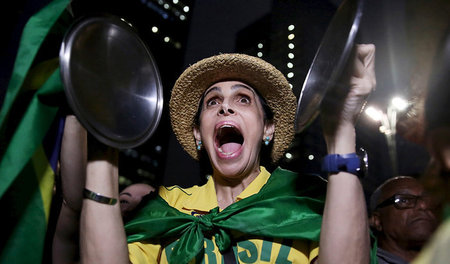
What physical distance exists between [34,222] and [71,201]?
209 millimetres

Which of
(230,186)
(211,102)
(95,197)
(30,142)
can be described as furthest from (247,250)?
(30,142)

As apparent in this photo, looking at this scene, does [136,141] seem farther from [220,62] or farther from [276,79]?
[276,79]

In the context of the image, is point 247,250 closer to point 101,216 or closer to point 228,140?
point 101,216

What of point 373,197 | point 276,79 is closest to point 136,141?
point 276,79

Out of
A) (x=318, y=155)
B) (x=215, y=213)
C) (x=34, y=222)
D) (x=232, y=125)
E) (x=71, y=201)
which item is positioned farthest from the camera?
(x=318, y=155)

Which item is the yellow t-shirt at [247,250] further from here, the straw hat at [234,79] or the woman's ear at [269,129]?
the straw hat at [234,79]

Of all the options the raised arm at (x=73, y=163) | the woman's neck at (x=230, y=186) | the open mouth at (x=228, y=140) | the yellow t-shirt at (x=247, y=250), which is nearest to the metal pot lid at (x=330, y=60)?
the yellow t-shirt at (x=247, y=250)

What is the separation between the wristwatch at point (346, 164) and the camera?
138cm

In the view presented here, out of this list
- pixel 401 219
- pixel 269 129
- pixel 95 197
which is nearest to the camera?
pixel 95 197

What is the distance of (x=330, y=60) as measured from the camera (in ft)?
4.75

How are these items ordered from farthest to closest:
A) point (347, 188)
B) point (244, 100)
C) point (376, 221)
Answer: point (376, 221) < point (244, 100) < point (347, 188)

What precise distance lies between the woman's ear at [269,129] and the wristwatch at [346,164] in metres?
1.01

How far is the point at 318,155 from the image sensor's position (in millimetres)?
5195

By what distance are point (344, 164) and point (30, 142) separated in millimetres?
1254
